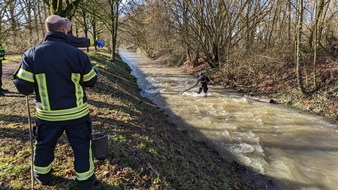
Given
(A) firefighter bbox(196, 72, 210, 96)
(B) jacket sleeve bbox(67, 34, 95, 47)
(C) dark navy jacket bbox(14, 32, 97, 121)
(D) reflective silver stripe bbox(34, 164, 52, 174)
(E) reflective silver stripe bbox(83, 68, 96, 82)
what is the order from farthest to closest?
(A) firefighter bbox(196, 72, 210, 96) → (B) jacket sleeve bbox(67, 34, 95, 47) → (D) reflective silver stripe bbox(34, 164, 52, 174) → (E) reflective silver stripe bbox(83, 68, 96, 82) → (C) dark navy jacket bbox(14, 32, 97, 121)

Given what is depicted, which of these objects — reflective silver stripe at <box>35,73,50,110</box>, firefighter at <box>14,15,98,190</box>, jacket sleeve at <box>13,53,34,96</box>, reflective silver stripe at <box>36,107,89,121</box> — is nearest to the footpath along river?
→ firefighter at <box>14,15,98,190</box>

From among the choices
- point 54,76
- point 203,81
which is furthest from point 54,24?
point 203,81

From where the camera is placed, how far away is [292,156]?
6773 mm

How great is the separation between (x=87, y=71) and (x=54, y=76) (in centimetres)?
38

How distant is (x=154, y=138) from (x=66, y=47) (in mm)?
3383

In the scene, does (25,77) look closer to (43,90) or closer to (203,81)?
(43,90)

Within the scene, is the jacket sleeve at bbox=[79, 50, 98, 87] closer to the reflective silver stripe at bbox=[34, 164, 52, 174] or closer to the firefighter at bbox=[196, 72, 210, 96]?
the reflective silver stripe at bbox=[34, 164, 52, 174]

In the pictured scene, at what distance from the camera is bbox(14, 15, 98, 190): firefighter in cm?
280

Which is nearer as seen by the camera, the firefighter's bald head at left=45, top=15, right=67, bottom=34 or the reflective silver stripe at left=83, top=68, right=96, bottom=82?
the firefighter's bald head at left=45, top=15, right=67, bottom=34

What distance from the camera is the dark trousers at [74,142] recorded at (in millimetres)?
2990

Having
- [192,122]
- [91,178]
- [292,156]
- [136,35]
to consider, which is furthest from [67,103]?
[136,35]

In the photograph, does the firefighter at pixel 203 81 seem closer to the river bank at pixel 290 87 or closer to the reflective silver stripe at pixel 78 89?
the river bank at pixel 290 87

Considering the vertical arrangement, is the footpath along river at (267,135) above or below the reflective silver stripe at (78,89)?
below

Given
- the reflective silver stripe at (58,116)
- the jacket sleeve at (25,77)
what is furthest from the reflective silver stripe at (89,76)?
the jacket sleeve at (25,77)
